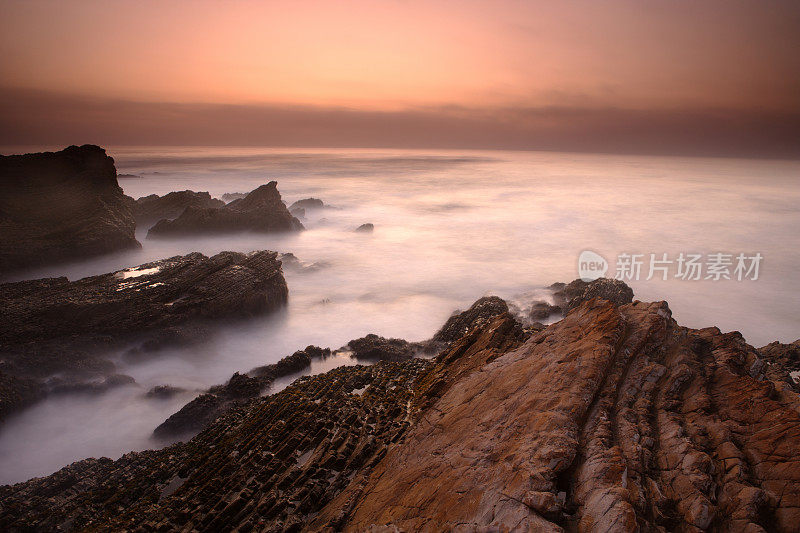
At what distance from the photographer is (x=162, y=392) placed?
21.0 metres

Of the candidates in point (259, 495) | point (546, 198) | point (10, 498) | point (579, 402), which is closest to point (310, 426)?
point (259, 495)

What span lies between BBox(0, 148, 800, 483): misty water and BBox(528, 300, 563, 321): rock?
3.15 metres

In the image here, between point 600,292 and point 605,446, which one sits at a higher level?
point 605,446

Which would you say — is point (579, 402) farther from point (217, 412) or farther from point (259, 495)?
point (217, 412)

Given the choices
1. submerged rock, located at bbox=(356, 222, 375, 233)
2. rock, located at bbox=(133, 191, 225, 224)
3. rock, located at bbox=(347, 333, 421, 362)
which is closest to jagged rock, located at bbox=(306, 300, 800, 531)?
rock, located at bbox=(347, 333, 421, 362)

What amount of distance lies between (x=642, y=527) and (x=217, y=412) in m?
17.9

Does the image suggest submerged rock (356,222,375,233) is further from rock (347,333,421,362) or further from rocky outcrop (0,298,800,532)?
rocky outcrop (0,298,800,532)

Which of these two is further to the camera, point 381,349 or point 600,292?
point 600,292

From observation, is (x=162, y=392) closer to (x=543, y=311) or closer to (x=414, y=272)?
(x=543, y=311)

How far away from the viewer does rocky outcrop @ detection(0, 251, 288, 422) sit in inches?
838

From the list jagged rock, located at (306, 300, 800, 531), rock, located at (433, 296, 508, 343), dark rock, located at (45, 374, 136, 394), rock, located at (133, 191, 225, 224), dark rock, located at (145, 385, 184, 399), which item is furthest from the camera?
rock, located at (133, 191, 225, 224)

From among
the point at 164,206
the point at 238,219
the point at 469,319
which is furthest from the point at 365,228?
the point at 469,319
